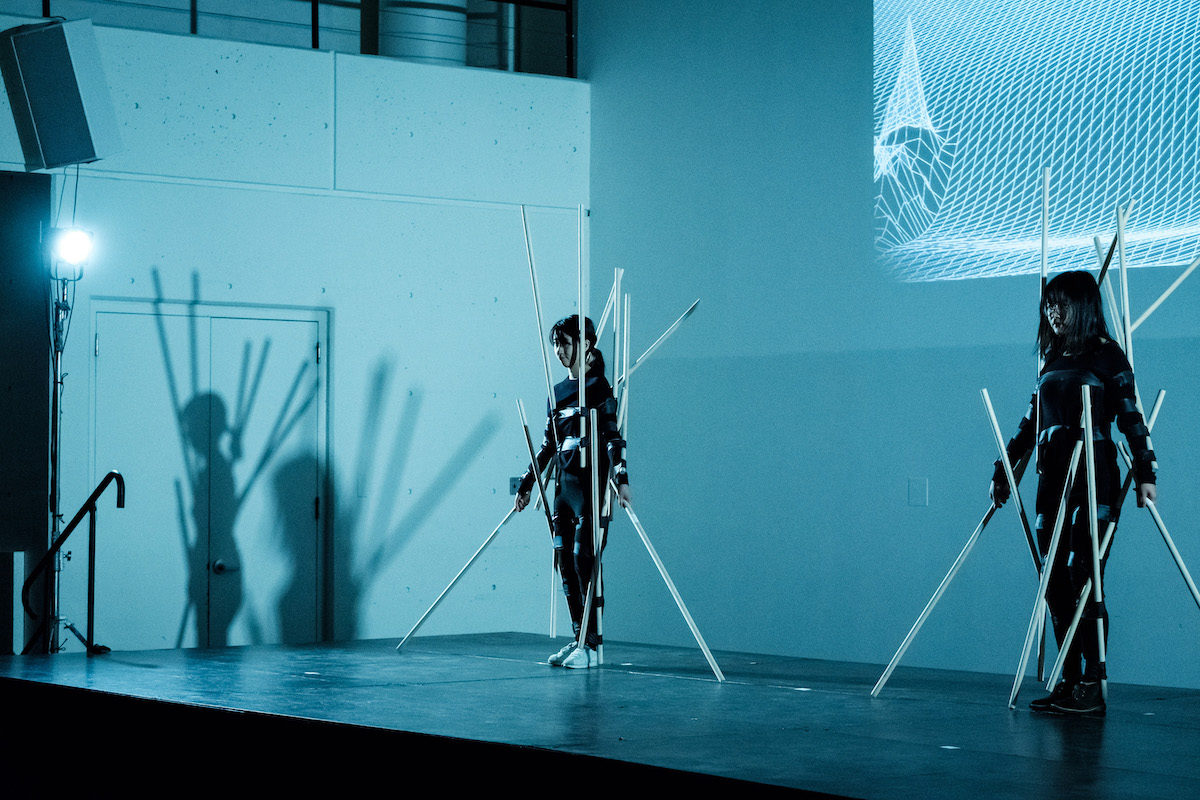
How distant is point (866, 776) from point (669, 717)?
1.03 metres

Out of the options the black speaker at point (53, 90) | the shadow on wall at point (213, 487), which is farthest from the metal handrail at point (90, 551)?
the black speaker at point (53, 90)

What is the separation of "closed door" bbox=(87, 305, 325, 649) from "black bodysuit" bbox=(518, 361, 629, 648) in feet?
5.52

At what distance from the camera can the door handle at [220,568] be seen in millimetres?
6293

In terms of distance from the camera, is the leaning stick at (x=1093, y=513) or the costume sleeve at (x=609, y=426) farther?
the costume sleeve at (x=609, y=426)

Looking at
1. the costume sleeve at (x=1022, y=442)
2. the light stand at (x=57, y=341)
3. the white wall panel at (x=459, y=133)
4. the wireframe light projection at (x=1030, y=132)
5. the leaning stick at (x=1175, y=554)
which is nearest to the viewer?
the leaning stick at (x=1175, y=554)

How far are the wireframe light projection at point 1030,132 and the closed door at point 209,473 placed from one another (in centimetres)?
269

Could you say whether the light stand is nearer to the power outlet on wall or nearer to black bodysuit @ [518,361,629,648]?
black bodysuit @ [518,361,629,648]

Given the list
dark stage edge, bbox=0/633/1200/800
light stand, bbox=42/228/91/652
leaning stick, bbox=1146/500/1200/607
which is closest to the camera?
dark stage edge, bbox=0/633/1200/800

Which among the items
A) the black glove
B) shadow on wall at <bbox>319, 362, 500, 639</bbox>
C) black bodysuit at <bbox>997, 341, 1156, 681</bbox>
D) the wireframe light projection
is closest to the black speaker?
shadow on wall at <bbox>319, 362, 500, 639</bbox>

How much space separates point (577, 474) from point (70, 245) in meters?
2.32

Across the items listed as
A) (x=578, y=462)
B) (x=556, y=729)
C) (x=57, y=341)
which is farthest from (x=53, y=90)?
(x=556, y=729)

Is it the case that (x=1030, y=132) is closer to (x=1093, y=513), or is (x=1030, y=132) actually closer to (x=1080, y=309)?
(x=1080, y=309)

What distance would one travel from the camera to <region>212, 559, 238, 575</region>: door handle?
629 cm

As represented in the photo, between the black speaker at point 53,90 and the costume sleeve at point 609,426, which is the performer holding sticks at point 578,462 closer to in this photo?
the costume sleeve at point 609,426
